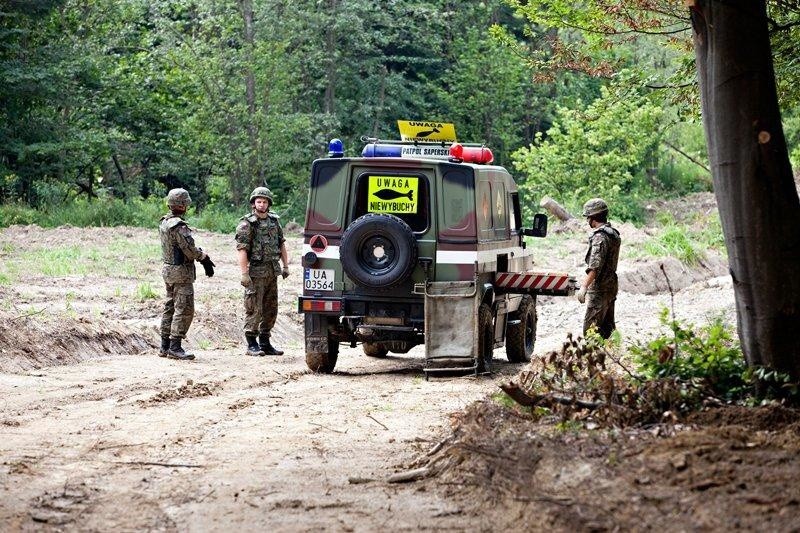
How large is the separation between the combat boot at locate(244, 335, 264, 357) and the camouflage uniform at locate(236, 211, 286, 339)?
65mm

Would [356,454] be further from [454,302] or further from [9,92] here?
[9,92]

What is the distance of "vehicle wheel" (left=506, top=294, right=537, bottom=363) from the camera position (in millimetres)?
15594

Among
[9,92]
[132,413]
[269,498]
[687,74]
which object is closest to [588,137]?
[9,92]

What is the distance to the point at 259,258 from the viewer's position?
51.3 feet

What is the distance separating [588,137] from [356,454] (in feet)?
106

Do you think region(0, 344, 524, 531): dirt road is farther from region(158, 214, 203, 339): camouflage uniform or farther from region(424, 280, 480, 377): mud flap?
region(158, 214, 203, 339): camouflage uniform

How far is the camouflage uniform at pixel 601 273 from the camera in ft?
45.4

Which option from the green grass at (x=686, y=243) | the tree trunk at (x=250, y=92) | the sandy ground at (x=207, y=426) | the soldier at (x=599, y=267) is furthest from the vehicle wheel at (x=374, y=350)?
the tree trunk at (x=250, y=92)

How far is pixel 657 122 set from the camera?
37.8 meters

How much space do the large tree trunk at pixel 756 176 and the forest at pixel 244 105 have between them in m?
23.1

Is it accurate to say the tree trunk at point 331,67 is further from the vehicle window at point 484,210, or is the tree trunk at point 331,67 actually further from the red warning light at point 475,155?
the vehicle window at point 484,210

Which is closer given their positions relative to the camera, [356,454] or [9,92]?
[356,454]

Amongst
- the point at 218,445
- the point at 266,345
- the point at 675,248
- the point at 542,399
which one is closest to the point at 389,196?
the point at 266,345

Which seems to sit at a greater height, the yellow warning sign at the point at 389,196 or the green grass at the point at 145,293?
the yellow warning sign at the point at 389,196
